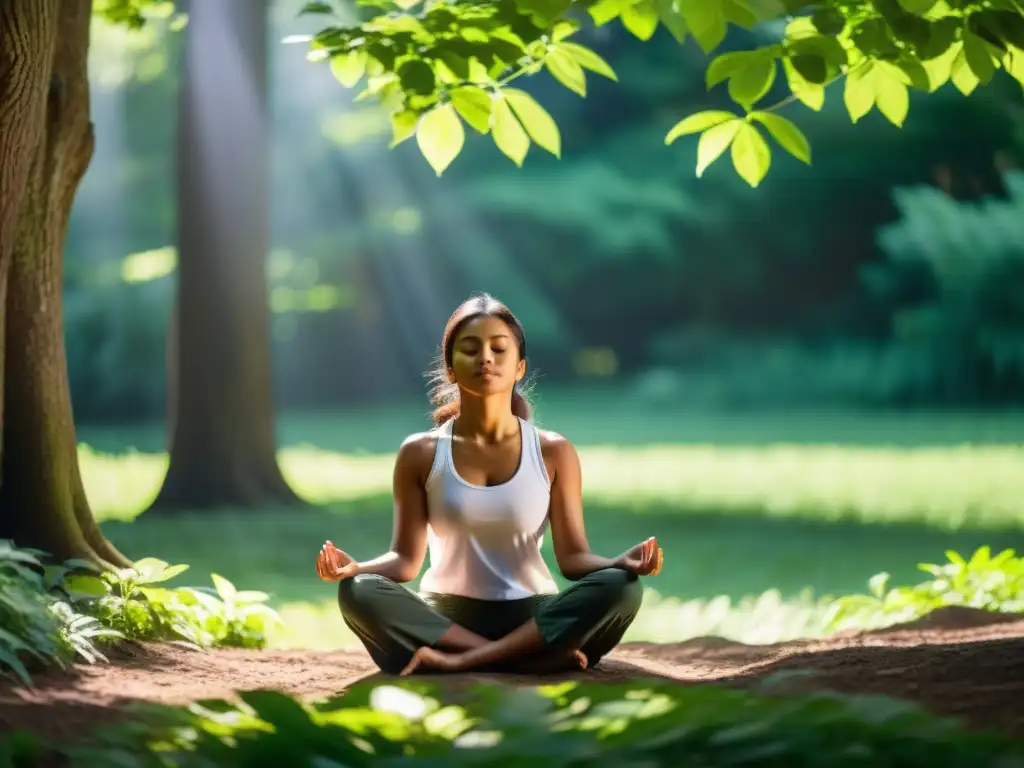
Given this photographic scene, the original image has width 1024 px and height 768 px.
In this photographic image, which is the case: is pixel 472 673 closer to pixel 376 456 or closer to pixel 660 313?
pixel 376 456

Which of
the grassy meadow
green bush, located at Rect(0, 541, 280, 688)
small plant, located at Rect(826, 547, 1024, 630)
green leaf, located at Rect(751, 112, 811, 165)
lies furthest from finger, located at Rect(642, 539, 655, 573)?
the grassy meadow

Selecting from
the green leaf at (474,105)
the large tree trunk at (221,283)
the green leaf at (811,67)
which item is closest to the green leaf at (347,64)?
the green leaf at (474,105)

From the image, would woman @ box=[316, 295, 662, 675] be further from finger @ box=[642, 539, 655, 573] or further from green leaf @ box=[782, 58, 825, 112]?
green leaf @ box=[782, 58, 825, 112]

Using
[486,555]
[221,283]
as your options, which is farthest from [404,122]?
[221,283]

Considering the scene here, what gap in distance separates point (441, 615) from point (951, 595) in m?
2.91

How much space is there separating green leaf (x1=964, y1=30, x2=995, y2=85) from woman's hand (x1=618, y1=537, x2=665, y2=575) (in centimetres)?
157

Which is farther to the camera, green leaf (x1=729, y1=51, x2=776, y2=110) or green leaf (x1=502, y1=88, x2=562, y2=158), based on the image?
green leaf (x1=502, y1=88, x2=562, y2=158)

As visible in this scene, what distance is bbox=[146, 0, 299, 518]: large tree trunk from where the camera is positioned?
36.7 feet

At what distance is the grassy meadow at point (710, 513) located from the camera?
25.8 ft

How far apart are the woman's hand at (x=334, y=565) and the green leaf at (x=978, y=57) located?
2201mm

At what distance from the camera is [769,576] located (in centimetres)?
844

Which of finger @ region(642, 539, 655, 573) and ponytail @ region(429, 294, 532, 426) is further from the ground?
ponytail @ region(429, 294, 532, 426)

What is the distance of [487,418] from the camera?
177 inches

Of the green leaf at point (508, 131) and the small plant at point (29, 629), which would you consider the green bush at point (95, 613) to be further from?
the green leaf at point (508, 131)
